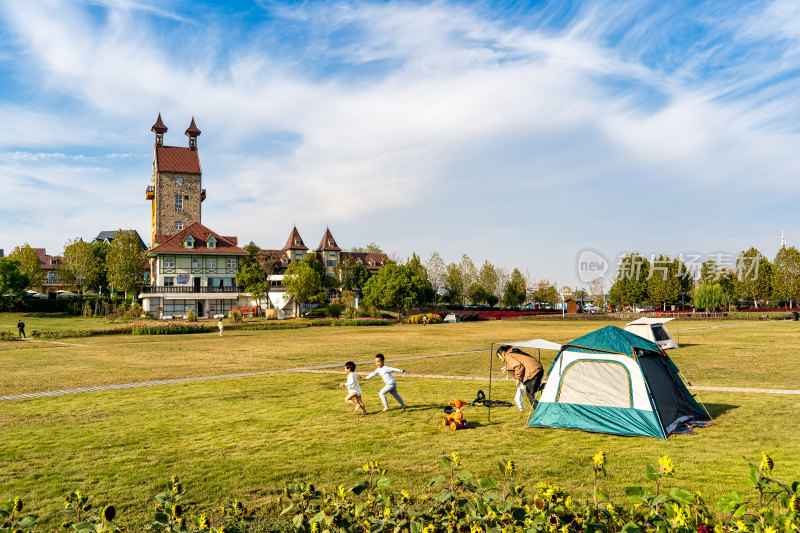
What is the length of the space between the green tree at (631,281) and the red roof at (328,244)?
5201 centimetres

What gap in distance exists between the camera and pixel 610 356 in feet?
35.4

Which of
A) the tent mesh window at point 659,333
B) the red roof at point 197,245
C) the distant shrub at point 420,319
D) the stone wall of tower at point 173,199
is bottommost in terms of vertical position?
the distant shrub at point 420,319

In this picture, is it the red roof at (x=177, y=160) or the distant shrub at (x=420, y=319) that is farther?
the red roof at (x=177, y=160)

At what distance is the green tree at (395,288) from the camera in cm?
6769

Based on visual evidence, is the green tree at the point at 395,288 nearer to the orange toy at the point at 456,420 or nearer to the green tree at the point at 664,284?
the green tree at the point at 664,284

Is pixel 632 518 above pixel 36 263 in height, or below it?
below

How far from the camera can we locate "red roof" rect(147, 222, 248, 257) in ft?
206

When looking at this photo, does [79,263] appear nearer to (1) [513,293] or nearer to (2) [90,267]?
(2) [90,267]

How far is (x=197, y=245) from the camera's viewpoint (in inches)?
2554

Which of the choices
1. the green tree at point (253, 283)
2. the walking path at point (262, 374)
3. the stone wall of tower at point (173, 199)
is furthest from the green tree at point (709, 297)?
the stone wall of tower at point (173, 199)

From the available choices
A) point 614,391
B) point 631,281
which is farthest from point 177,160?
point 614,391

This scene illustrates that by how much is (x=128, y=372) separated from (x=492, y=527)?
1900 cm

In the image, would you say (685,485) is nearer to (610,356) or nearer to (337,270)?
(610,356)

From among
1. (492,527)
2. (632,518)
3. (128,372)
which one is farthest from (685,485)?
(128,372)
